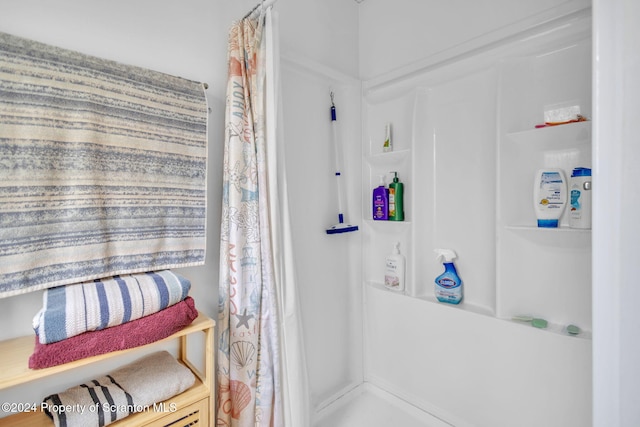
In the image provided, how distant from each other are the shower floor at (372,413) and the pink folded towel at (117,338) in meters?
1.19

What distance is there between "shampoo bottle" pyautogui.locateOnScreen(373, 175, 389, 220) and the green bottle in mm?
37

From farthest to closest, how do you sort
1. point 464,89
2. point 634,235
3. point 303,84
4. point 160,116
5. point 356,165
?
point 356,165, point 303,84, point 464,89, point 160,116, point 634,235

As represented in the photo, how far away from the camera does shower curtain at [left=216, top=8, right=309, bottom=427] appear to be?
1153mm

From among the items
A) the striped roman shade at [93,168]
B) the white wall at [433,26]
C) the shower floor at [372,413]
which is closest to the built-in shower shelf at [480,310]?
the shower floor at [372,413]

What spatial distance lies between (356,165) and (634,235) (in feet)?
4.75

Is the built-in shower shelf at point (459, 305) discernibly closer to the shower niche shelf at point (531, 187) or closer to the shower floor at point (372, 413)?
the shower niche shelf at point (531, 187)

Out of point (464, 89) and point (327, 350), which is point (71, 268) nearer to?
point (327, 350)

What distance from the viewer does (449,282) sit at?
5.05ft

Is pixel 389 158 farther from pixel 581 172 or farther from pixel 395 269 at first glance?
pixel 581 172

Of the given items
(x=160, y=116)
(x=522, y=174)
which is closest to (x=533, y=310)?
(x=522, y=174)

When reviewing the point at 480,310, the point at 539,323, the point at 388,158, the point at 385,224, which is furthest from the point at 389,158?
the point at 539,323

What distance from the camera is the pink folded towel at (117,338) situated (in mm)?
719

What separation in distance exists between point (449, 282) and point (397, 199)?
0.53 m

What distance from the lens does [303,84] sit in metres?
1.64
